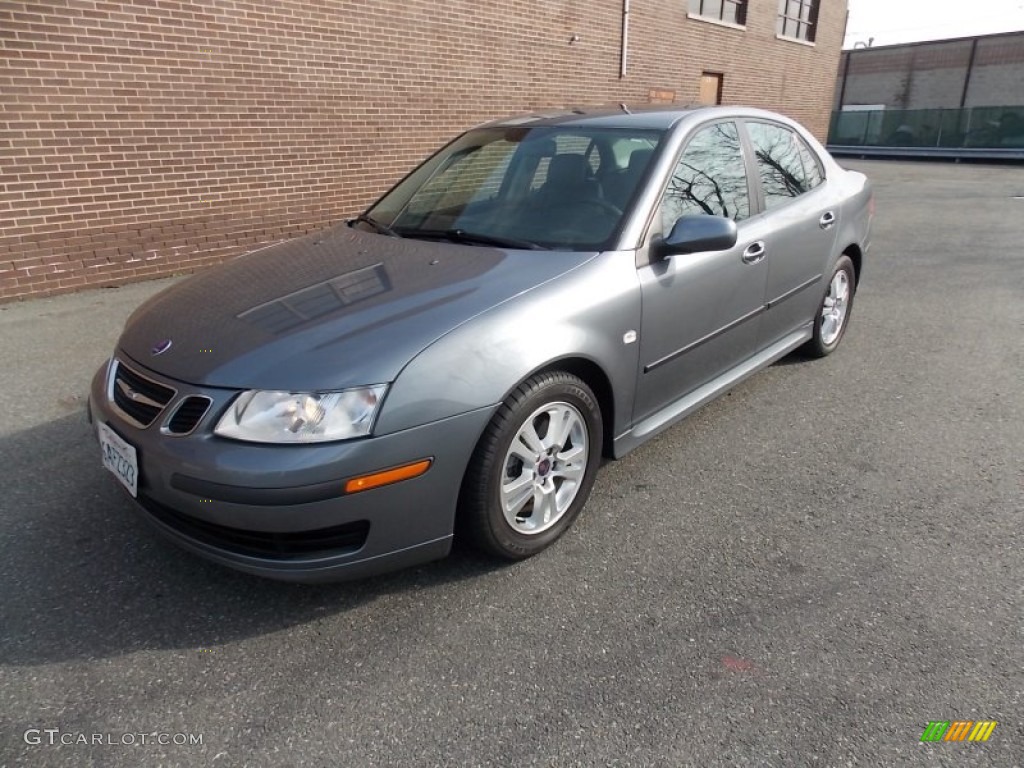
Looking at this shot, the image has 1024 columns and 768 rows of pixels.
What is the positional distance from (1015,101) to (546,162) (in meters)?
40.4

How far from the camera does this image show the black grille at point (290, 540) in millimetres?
2143

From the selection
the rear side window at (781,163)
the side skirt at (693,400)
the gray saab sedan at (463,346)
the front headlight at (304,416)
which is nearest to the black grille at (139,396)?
the gray saab sedan at (463,346)

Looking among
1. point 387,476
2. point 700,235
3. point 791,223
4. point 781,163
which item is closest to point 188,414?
point 387,476

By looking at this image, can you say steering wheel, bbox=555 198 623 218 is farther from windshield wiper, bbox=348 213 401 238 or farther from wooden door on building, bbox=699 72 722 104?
wooden door on building, bbox=699 72 722 104

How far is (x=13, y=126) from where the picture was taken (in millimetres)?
5492

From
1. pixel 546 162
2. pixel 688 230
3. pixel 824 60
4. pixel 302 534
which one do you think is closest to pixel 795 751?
pixel 302 534

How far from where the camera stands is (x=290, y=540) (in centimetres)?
214

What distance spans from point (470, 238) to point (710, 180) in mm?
1236

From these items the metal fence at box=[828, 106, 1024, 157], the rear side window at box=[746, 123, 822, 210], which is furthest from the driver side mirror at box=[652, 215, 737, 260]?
the metal fence at box=[828, 106, 1024, 157]

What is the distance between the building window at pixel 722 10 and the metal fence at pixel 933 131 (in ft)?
54.5

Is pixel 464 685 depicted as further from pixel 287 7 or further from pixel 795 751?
pixel 287 7

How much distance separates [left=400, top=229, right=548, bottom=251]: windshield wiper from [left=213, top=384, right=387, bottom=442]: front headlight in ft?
3.47

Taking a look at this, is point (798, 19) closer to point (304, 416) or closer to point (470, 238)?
point (470, 238)

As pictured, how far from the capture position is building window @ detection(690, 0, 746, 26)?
44.0ft
